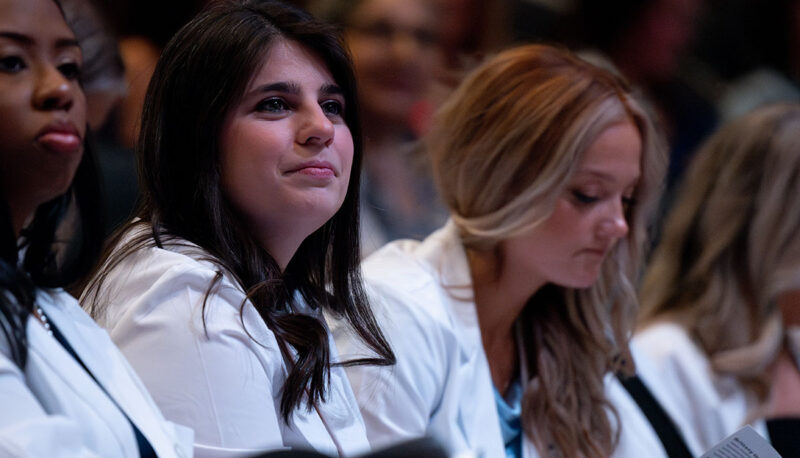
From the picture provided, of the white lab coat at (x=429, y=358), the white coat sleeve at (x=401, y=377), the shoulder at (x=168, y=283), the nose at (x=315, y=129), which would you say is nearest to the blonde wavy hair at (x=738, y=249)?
the white lab coat at (x=429, y=358)

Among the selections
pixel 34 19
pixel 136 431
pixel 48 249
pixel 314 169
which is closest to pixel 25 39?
pixel 34 19

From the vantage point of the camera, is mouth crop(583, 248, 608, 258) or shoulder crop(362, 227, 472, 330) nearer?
shoulder crop(362, 227, 472, 330)

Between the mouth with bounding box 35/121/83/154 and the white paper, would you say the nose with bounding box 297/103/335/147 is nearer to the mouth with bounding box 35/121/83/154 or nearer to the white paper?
the mouth with bounding box 35/121/83/154

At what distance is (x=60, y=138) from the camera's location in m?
1.29

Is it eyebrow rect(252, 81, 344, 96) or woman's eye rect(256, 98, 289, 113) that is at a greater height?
eyebrow rect(252, 81, 344, 96)

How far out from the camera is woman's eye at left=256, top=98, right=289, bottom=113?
4.45 feet

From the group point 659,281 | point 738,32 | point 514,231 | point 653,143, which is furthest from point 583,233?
point 738,32

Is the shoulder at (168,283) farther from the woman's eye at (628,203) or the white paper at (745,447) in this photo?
the woman's eye at (628,203)

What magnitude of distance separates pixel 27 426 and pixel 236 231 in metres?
0.47

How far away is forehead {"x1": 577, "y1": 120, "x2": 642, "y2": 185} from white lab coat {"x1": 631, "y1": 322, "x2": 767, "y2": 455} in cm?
56

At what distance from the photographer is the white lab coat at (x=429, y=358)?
173cm

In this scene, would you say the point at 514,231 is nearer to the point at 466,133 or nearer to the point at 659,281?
the point at 466,133

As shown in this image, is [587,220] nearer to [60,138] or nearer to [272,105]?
[272,105]

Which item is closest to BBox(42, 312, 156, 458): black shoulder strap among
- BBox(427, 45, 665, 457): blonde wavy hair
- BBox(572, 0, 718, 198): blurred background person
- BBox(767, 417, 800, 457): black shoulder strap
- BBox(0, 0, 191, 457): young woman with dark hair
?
BBox(0, 0, 191, 457): young woman with dark hair
